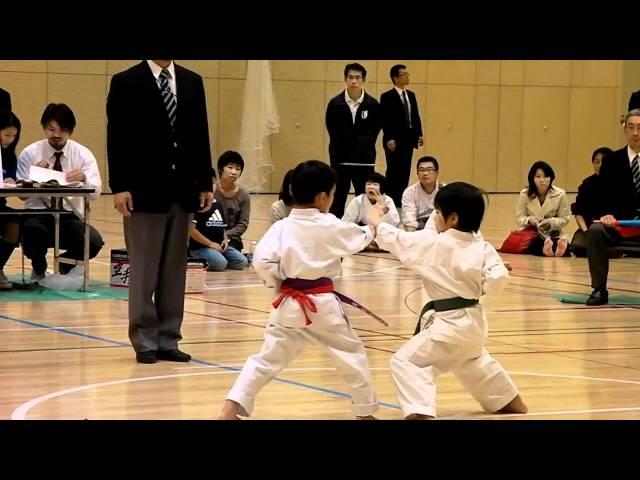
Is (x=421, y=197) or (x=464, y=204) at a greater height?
(x=464, y=204)

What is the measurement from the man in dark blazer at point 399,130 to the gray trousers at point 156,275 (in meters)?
→ 9.95

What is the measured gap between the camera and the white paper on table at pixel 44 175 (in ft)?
33.4

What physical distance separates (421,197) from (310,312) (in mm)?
8400

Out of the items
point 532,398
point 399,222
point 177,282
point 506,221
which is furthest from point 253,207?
point 532,398

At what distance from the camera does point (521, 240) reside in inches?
560

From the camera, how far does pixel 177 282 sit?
747 cm

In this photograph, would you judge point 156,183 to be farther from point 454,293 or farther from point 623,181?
point 623,181

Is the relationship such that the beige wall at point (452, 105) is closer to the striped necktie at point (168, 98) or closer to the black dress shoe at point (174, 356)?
the striped necktie at point (168, 98)

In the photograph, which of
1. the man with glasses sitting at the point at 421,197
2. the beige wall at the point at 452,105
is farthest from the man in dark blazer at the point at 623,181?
the beige wall at the point at 452,105

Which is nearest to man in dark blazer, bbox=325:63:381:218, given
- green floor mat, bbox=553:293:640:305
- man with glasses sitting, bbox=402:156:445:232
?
man with glasses sitting, bbox=402:156:445:232

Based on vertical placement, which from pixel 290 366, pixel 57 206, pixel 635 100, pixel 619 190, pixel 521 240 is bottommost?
pixel 290 366

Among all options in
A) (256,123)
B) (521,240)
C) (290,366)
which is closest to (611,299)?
(521,240)

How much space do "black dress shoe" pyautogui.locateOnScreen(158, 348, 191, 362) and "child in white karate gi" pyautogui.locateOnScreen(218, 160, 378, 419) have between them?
1.65 meters

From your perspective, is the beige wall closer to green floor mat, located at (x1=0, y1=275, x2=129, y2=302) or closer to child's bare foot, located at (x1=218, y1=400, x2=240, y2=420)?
green floor mat, located at (x1=0, y1=275, x2=129, y2=302)
